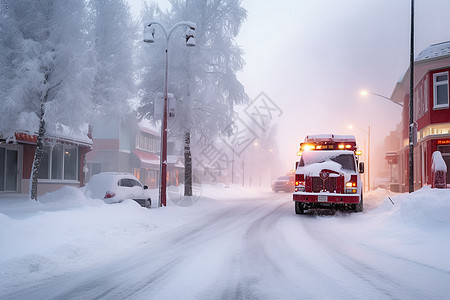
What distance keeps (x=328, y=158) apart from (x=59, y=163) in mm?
17810

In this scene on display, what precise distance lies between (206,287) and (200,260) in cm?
176

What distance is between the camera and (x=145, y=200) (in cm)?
1597

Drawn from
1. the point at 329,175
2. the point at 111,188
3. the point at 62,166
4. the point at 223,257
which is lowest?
the point at 223,257

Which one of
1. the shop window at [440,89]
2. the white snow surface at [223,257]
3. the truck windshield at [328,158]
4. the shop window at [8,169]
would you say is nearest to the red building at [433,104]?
the shop window at [440,89]

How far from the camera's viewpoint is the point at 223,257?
279 inches

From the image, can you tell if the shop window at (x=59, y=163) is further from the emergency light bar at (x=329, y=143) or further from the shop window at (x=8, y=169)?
the emergency light bar at (x=329, y=143)

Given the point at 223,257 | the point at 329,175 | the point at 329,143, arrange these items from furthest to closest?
the point at 329,143, the point at 329,175, the point at 223,257

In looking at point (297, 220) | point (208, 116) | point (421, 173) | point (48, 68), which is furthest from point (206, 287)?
point (421, 173)

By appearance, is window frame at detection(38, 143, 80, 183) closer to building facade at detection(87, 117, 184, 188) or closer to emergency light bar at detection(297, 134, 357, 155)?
building facade at detection(87, 117, 184, 188)

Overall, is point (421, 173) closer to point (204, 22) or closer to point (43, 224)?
point (204, 22)

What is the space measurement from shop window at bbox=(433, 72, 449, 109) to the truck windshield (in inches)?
419

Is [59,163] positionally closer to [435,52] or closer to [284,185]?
[284,185]

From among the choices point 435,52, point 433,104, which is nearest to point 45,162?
point 433,104

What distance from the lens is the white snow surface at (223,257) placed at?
16.5 feet
